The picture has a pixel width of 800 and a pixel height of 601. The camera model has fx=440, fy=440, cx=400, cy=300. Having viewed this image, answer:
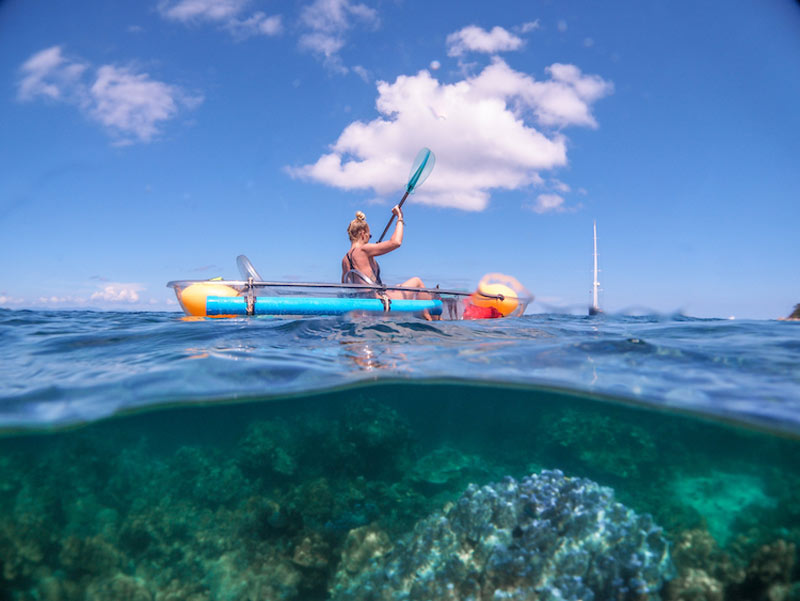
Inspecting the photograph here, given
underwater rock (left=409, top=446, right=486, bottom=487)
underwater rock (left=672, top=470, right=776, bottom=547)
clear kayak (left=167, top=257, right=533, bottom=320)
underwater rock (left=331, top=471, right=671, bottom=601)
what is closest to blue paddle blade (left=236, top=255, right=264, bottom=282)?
clear kayak (left=167, top=257, right=533, bottom=320)

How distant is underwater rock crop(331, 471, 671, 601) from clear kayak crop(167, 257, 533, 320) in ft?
14.9

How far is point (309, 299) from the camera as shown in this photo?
7910 mm

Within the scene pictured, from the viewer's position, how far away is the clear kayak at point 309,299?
7883mm

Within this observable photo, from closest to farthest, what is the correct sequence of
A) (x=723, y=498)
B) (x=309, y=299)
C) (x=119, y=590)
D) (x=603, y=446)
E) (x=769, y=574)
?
(x=769, y=574) → (x=119, y=590) → (x=723, y=498) → (x=603, y=446) → (x=309, y=299)

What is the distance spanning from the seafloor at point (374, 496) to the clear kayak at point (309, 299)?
2.87m

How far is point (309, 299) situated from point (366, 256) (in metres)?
2.17

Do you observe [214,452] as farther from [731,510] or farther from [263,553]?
[731,510]

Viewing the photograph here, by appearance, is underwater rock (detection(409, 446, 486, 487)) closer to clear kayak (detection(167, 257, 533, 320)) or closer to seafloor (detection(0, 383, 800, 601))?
seafloor (detection(0, 383, 800, 601))

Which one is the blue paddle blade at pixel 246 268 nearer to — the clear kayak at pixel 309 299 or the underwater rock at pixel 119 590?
the clear kayak at pixel 309 299

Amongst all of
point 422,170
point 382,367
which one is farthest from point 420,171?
point 382,367

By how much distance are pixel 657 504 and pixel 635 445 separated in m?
0.80

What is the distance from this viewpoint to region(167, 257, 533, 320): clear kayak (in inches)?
310

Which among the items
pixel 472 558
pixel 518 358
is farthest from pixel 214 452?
pixel 518 358

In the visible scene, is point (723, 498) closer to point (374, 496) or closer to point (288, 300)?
point (374, 496)
